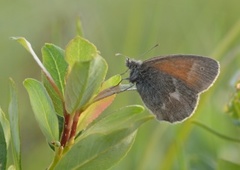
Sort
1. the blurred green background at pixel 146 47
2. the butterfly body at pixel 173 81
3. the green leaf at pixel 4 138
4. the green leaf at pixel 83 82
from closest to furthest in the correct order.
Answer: the green leaf at pixel 83 82
the green leaf at pixel 4 138
the butterfly body at pixel 173 81
the blurred green background at pixel 146 47

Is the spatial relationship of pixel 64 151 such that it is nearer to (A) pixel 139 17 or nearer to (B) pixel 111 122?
(B) pixel 111 122

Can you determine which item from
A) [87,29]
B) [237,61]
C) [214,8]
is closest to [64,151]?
[237,61]

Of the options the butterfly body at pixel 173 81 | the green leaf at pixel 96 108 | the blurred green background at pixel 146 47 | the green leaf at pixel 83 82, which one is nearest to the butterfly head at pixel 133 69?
the butterfly body at pixel 173 81

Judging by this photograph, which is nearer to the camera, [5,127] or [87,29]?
[5,127]

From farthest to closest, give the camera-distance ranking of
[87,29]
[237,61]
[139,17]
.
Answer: [87,29]
[139,17]
[237,61]

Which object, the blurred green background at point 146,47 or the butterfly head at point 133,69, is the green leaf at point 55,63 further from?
the blurred green background at point 146,47

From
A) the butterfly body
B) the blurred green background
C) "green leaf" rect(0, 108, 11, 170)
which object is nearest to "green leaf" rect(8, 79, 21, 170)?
"green leaf" rect(0, 108, 11, 170)
